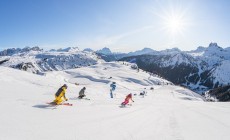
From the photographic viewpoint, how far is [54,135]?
8898 mm

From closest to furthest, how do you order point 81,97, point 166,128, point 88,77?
point 166,128
point 81,97
point 88,77

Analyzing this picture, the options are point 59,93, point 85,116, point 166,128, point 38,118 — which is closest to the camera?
point 38,118

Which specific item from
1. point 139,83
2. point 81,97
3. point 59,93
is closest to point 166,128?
point 59,93

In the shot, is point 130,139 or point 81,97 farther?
point 81,97

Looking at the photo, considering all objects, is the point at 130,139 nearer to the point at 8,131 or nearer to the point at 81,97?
the point at 8,131

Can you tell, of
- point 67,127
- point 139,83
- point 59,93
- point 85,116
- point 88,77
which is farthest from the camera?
point 139,83

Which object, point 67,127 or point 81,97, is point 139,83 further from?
point 67,127

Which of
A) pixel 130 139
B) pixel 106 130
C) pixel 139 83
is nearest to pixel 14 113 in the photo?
pixel 106 130

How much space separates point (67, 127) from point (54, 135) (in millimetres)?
1453

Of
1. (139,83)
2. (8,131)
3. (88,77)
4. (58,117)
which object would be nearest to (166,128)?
(58,117)

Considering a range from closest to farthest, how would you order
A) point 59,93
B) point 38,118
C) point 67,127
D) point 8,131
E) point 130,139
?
1. point 8,131
2. point 130,139
3. point 67,127
4. point 38,118
5. point 59,93

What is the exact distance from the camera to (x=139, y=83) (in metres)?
187

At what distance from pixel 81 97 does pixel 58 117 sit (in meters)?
11.7

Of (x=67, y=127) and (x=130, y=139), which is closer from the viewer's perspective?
(x=130, y=139)
